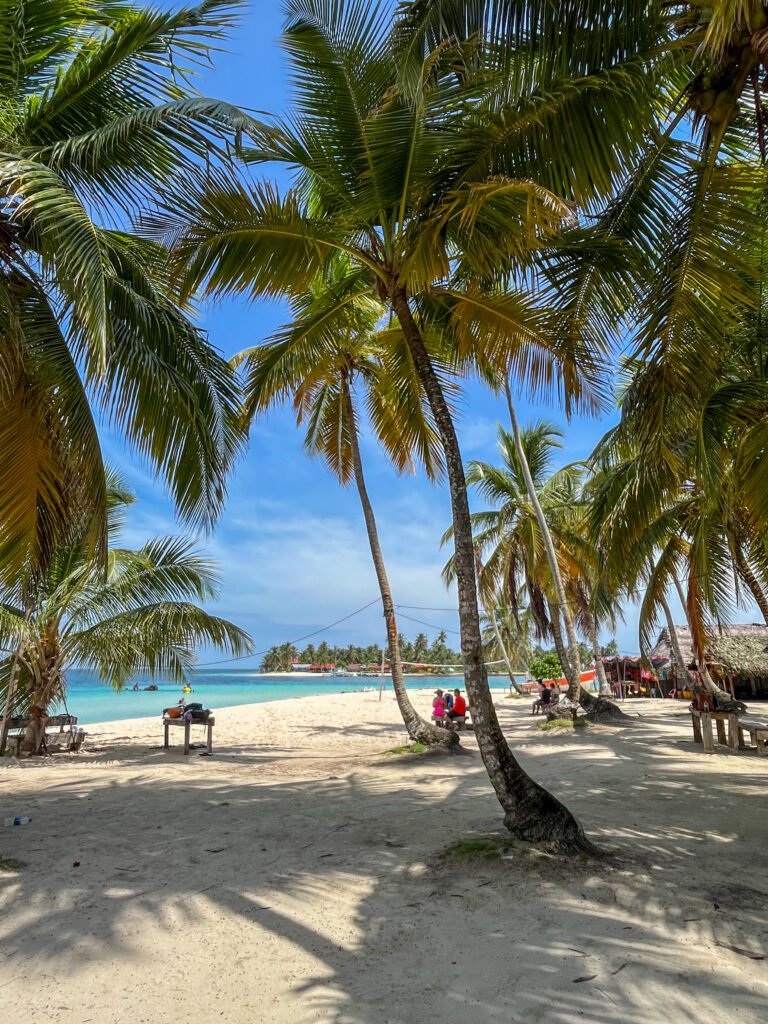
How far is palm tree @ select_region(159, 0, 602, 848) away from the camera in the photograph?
5.02 metres

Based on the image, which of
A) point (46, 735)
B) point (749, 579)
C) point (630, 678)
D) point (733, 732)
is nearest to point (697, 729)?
point (733, 732)

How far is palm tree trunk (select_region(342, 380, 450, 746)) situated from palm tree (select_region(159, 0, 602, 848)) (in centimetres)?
597

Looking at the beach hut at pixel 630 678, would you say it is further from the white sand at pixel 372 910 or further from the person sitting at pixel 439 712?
the white sand at pixel 372 910

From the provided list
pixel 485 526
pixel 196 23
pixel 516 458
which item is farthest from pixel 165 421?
pixel 485 526

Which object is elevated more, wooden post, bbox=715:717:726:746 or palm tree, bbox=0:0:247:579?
palm tree, bbox=0:0:247:579

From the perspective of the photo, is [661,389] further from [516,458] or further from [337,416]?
[516,458]

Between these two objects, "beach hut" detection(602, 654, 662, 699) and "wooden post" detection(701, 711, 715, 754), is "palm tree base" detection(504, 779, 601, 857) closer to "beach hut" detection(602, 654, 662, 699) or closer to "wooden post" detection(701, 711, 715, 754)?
"wooden post" detection(701, 711, 715, 754)

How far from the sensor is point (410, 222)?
5.98 m

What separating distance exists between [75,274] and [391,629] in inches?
358

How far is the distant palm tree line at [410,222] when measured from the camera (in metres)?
4.62

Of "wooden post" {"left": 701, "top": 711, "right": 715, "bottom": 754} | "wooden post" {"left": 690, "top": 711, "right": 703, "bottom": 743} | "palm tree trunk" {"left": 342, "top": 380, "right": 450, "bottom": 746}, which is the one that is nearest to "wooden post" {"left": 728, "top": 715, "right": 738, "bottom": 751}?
"wooden post" {"left": 701, "top": 711, "right": 715, "bottom": 754}

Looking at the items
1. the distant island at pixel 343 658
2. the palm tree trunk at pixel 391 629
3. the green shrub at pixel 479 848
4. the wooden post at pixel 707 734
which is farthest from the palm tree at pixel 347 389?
the distant island at pixel 343 658

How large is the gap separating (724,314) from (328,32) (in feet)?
13.8

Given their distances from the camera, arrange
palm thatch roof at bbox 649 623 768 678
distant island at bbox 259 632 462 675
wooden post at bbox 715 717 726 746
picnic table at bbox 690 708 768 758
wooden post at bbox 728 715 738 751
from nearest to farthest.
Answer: picnic table at bbox 690 708 768 758 → wooden post at bbox 728 715 738 751 → wooden post at bbox 715 717 726 746 → palm thatch roof at bbox 649 623 768 678 → distant island at bbox 259 632 462 675
